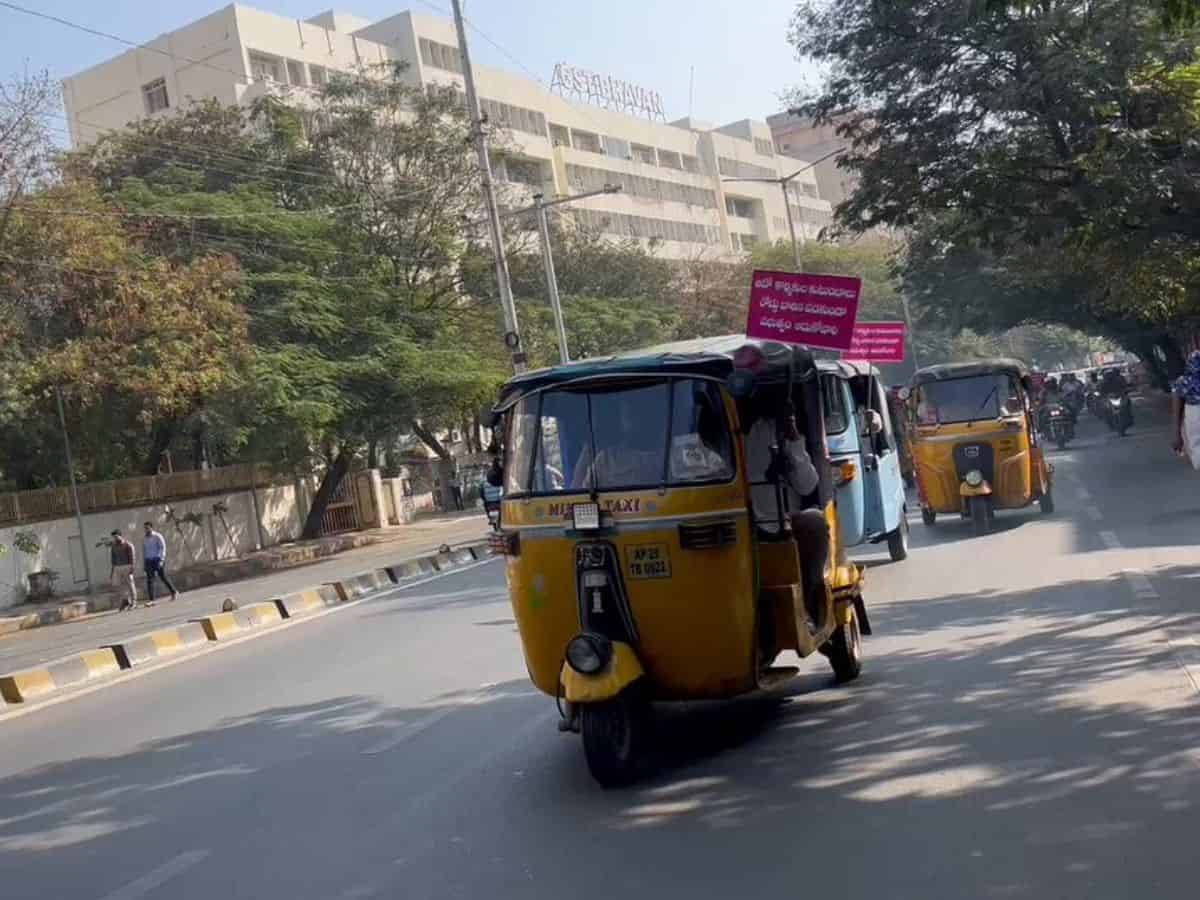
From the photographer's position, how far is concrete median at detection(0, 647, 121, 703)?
45.7 feet

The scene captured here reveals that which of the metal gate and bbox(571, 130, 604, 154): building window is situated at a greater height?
bbox(571, 130, 604, 154): building window

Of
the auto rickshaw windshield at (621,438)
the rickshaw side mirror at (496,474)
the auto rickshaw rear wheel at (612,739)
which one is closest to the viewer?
the auto rickshaw rear wheel at (612,739)

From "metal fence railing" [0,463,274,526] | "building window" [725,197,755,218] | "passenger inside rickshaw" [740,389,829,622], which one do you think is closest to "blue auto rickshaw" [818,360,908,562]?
"passenger inside rickshaw" [740,389,829,622]

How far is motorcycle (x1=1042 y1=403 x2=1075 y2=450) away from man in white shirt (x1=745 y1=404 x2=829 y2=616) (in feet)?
85.2

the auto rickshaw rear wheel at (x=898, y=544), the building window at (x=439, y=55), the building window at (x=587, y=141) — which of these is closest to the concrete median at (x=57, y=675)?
A: the auto rickshaw rear wheel at (x=898, y=544)

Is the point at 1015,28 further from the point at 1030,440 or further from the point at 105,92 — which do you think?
the point at 105,92

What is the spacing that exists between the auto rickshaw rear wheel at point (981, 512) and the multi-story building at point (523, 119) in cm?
2893

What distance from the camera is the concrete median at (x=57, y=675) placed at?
13922 mm

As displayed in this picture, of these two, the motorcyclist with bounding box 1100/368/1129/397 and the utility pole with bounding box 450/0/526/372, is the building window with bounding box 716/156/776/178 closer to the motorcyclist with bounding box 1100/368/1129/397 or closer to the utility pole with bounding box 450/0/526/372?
the motorcyclist with bounding box 1100/368/1129/397

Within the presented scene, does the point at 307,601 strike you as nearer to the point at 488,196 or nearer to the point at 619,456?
the point at 488,196

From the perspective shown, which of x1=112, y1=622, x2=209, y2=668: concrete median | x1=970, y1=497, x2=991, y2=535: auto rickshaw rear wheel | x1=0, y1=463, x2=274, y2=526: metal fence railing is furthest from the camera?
x1=0, y1=463, x2=274, y2=526: metal fence railing

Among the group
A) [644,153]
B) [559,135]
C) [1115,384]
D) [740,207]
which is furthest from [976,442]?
[740,207]

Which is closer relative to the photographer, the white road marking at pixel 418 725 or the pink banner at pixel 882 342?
the white road marking at pixel 418 725

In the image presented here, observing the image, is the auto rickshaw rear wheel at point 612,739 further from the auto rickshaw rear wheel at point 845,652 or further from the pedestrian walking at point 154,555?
the pedestrian walking at point 154,555
